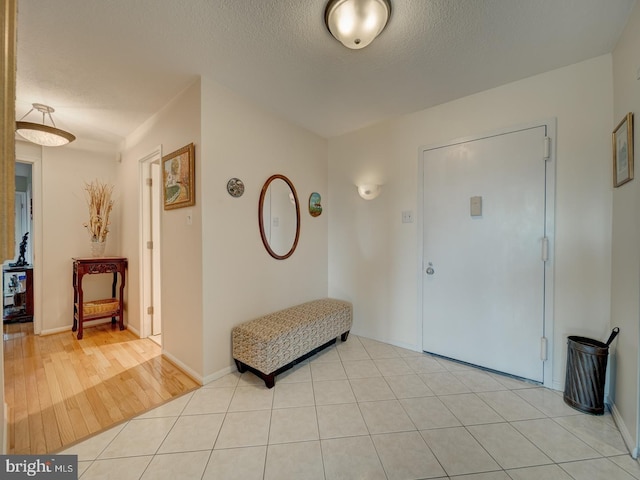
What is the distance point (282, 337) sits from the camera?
2006 millimetres

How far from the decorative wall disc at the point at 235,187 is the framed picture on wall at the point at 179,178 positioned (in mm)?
270

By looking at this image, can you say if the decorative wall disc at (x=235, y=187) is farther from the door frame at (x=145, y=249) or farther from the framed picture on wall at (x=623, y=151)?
the framed picture on wall at (x=623, y=151)

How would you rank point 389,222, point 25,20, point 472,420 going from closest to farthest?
point 25,20 → point 472,420 → point 389,222

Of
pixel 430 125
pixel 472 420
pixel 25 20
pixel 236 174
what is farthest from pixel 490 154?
pixel 25 20

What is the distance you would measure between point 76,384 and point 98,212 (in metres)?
2.02

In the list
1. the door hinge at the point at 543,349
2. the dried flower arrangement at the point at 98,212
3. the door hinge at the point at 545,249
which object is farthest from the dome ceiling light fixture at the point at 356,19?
the dried flower arrangement at the point at 98,212

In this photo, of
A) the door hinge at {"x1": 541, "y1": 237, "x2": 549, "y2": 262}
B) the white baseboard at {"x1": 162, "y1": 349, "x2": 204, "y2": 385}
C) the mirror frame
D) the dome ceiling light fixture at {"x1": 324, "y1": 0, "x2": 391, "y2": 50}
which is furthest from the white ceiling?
the white baseboard at {"x1": 162, "y1": 349, "x2": 204, "y2": 385}

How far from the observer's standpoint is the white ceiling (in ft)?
4.57

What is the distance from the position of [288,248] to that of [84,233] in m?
2.75

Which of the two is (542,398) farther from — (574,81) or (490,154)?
(574,81)

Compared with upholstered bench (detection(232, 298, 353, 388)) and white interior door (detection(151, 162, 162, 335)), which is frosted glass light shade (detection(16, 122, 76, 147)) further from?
upholstered bench (detection(232, 298, 353, 388))

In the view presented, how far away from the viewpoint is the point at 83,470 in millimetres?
1247

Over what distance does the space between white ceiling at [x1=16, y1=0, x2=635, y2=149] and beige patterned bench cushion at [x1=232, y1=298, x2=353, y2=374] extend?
1.97 meters

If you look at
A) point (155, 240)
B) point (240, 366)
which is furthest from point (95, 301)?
point (240, 366)
